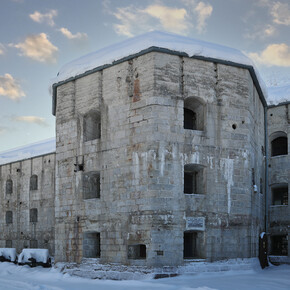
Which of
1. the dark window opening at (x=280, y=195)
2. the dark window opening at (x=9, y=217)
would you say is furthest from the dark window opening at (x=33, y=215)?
the dark window opening at (x=280, y=195)

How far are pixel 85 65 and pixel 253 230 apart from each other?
9.14m

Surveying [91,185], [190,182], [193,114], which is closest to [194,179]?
[190,182]

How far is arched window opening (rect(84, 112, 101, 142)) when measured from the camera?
55.1 feet

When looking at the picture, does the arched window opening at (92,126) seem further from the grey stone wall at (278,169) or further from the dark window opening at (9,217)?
the dark window opening at (9,217)

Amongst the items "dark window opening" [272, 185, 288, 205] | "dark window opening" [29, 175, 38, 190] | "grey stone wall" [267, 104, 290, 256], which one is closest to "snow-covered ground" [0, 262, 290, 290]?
"grey stone wall" [267, 104, 290, 256]

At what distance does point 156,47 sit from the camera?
48.5 ft

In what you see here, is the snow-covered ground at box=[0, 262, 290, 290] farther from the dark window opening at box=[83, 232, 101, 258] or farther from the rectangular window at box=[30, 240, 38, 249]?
the rectangular window at box=[30, 240, 38, 249]

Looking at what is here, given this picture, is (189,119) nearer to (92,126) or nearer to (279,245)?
(92,126)

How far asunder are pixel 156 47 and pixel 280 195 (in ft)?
32.7

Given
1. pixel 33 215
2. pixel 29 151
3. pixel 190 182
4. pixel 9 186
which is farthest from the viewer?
pixel 9 186

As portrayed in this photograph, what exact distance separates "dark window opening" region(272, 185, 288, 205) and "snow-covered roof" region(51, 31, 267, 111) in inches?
228

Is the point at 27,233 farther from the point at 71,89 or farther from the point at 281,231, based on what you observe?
the point at 281,231

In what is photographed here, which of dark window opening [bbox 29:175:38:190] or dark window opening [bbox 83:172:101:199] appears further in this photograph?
dark window opening [bbox 29:175:38:190]

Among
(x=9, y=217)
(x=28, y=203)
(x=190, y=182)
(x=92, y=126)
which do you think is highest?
(x=92, y=126)
